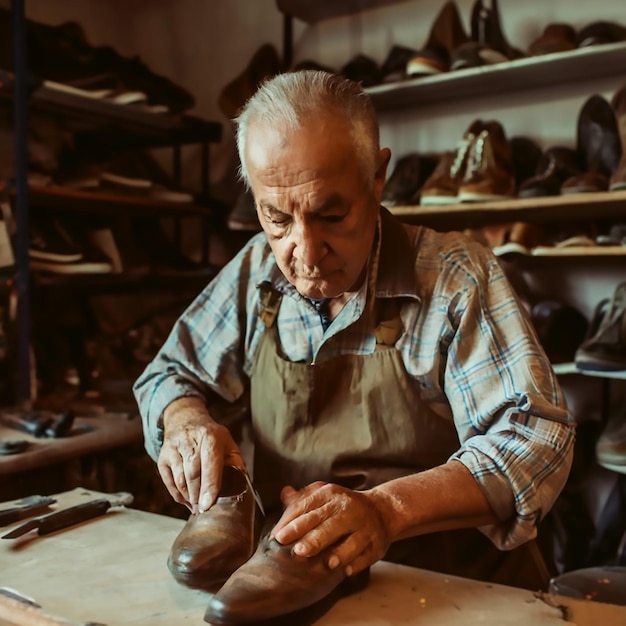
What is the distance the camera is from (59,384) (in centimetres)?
222

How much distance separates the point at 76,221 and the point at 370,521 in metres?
1.79

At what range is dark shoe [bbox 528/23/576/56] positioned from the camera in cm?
192

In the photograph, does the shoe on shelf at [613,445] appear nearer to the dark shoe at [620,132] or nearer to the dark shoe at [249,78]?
the dark shoe at [620,132]

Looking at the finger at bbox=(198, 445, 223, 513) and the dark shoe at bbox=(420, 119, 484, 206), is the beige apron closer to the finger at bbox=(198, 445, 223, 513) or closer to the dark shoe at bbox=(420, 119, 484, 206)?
the finger at bbox=(198, 445, 223, 513)

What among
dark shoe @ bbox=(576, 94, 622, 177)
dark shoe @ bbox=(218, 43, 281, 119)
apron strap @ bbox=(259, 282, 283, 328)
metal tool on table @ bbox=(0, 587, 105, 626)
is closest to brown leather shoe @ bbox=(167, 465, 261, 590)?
metal tool on table @ bbox=(0, 587, 105, 626)

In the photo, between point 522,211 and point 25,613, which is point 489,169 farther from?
point 25,613

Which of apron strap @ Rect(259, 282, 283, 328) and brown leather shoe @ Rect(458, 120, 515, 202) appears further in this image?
brown leather shoe @ Rect(458, 120, 515, 202)

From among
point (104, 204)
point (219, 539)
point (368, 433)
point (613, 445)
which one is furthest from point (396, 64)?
point (219, 539)

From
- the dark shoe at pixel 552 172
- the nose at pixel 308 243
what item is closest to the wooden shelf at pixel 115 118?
the dark shoe at pixel 552 172

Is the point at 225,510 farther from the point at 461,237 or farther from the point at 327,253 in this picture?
the point at 461,237

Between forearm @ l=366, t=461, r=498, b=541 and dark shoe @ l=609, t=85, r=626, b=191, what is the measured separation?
1177 mm

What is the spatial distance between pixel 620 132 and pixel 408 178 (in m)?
0.60

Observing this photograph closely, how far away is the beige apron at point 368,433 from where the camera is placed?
107cm

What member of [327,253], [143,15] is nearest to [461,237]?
[327,253]
